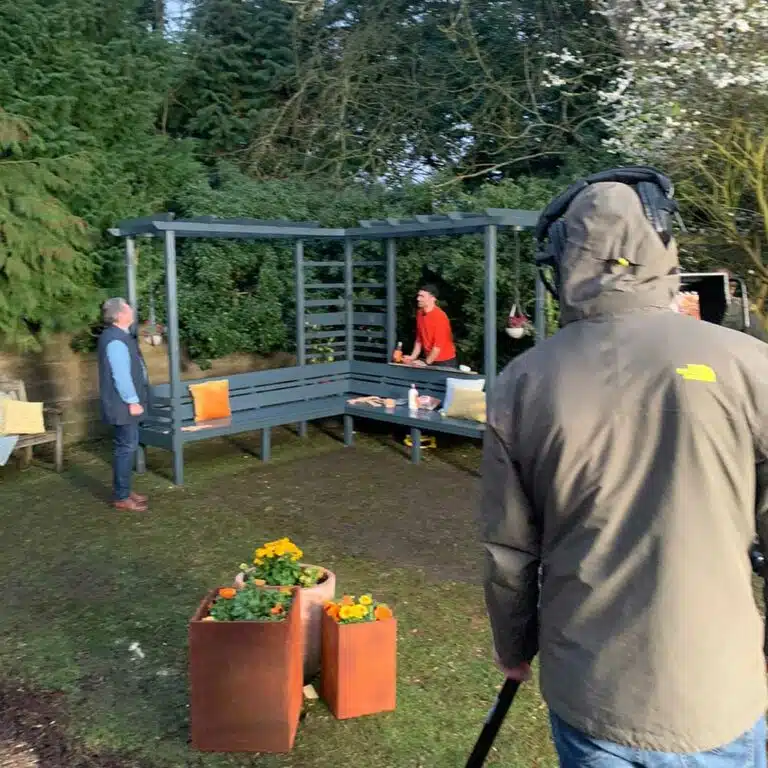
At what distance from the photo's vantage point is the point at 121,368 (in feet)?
23.3

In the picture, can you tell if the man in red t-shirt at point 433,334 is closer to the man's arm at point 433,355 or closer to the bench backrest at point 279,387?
the man's arm at point 433,355

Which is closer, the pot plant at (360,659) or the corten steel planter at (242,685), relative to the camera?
the corten steel planter at (242,685)

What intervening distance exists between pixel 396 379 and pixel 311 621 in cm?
558

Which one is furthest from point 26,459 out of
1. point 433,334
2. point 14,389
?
point 433,334

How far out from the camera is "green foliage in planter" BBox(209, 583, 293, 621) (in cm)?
352

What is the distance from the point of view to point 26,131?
8672mm

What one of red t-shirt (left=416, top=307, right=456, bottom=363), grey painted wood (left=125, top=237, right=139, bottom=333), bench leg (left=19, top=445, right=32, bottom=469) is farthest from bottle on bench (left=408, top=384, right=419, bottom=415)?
bench leg (left=19, top=445, right=32, bottom=469)

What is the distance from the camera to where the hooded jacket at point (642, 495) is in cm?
171

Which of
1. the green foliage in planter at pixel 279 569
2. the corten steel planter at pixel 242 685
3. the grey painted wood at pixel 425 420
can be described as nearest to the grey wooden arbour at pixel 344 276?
the grey painted wood at pixel 425 420

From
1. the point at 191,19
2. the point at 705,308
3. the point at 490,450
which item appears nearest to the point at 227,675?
the point at 490,450

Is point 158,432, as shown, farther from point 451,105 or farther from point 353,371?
point 451,105

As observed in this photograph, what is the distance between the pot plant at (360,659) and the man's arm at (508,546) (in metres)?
1.84

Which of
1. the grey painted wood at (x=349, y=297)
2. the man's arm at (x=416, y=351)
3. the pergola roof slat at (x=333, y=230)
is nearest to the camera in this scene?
the pergola roof slat at (x=333, y=230)

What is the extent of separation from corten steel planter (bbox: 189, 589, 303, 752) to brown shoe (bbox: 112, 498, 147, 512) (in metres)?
3.82
